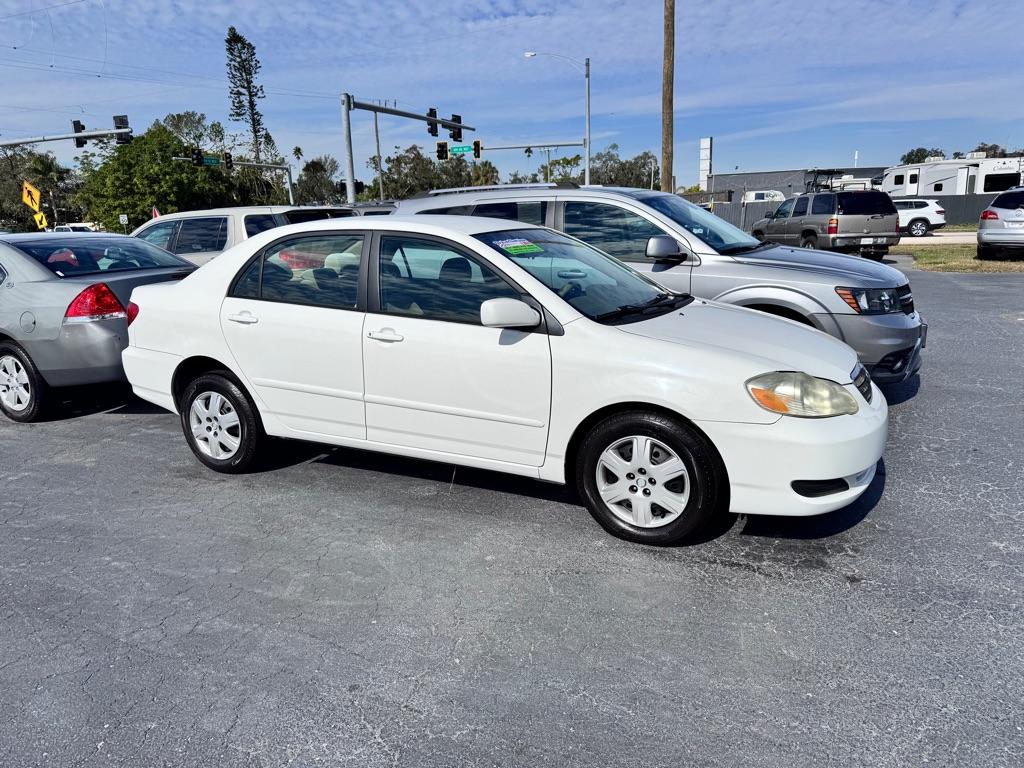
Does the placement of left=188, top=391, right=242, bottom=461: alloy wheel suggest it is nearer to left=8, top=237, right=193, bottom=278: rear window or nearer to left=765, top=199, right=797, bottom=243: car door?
Result: left=8, top=237, right=193, bottom=278: rear window

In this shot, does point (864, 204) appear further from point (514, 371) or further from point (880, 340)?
point (514, 371)

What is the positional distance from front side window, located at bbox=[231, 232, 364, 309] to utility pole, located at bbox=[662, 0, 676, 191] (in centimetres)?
1795

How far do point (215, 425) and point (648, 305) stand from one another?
2.89 meters

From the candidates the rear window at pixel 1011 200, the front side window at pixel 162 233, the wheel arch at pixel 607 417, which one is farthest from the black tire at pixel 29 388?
the rear window at pixel 1011 200

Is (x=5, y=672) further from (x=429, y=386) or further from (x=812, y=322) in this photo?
(x=812, y=322)

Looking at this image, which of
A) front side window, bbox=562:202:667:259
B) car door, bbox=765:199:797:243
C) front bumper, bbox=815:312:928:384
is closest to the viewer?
front bumper, bbox=815:312:928:384

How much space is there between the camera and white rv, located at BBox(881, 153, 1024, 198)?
140 ft

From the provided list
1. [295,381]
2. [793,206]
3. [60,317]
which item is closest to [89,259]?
[60,317]

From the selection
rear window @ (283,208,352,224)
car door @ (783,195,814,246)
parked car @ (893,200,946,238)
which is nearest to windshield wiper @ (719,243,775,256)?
rear window @ (283,208,352,224)

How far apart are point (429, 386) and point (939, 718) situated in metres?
2.68

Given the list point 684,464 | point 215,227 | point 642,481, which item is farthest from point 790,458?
point 215,227

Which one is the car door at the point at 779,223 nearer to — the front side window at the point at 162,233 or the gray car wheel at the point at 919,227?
the gray car wheel at the point at 919,227

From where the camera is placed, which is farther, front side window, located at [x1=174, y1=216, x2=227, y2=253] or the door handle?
front side window, located at [x1=174, y1=216, x2=227, y2=253]

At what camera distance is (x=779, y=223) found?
19.1 m
